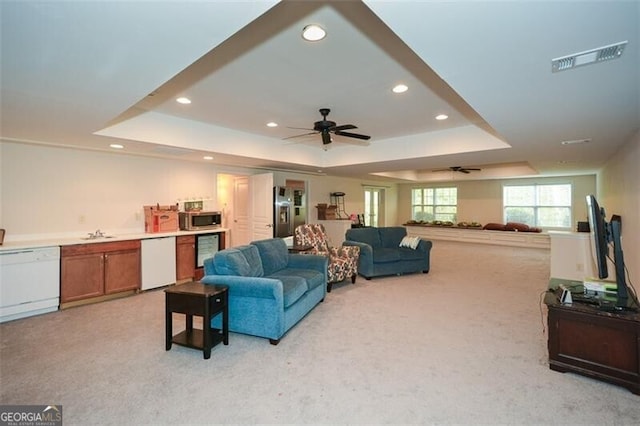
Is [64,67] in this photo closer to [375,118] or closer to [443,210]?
[375,118]

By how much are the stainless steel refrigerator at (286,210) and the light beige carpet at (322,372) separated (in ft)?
9.75

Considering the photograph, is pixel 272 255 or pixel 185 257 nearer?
pixel 272 255

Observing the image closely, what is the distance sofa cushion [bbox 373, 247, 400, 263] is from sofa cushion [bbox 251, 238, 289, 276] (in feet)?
5.91

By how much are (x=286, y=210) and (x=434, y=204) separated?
6.94 m

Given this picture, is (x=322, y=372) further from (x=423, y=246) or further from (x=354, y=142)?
(x=354, y=142)

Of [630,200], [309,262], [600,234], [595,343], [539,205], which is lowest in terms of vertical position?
[595,343]

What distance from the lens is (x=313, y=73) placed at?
2740 millimetres

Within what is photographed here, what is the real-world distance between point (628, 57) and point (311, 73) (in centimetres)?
214

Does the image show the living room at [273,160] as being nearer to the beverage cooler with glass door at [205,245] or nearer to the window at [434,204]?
the beverage cooler with glass door at [205,245]

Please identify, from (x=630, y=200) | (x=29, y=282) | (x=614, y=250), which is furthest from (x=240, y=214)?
(x=630, y=200)

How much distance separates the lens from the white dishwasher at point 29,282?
135 inches

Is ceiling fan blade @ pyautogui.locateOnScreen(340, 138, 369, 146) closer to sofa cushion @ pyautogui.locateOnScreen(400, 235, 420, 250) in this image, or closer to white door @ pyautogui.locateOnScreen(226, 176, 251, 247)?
sofa cushion @ pyautogui.locateOnScreen(400, 235, 420, 250)

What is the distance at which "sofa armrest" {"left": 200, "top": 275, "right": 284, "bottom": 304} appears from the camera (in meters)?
2.92

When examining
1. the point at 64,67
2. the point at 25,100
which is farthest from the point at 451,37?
the point at 25,100
